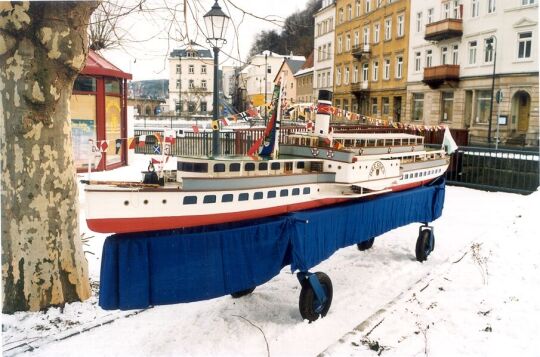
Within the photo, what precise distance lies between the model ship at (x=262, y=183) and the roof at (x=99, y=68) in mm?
10883

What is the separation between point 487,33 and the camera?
2773cm

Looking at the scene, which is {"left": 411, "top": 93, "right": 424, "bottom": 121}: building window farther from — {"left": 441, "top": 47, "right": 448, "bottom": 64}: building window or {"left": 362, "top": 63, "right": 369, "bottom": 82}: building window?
{"left": 362, "top": 63, "right": 369, "bottom": 82}: building window

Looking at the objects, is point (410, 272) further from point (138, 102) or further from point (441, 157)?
point (138, 102)

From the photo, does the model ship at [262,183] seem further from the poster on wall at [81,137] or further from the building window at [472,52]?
the building window at [472,52]

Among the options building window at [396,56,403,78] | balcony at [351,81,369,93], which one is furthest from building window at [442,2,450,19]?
balcony at [351,81,369,93]

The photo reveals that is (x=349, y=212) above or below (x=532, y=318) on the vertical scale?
above

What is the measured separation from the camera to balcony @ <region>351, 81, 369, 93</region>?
134 ft

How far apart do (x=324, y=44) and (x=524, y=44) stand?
21.2 meters

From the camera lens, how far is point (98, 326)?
5.82 meters

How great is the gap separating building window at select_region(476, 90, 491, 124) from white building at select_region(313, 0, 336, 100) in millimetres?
11773

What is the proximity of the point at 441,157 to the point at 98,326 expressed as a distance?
7686 millimetres

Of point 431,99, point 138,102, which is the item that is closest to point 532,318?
point 431,99

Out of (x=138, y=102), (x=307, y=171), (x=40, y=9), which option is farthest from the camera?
(x=138, y=102)

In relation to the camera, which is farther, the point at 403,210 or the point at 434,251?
the point at 434,251
